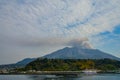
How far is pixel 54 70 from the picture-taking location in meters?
152

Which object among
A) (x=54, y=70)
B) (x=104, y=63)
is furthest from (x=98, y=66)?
(x=54, y=70)

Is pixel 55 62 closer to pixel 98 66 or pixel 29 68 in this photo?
pixel 29 68

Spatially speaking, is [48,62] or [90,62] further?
[90,62]

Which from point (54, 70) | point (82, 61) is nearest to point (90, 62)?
point (82, 61)

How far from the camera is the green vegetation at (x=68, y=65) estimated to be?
15475 cm

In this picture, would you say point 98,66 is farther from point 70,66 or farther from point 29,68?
point 29,68

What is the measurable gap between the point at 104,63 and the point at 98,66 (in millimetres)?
7076

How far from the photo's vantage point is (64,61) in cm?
16312

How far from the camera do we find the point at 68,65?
160250 millimetres

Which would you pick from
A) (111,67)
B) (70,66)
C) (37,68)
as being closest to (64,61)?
(70,66)

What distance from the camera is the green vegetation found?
6093 inches

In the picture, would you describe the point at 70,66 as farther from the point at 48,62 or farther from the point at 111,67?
the point at 111,67

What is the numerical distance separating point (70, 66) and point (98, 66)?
1755cm

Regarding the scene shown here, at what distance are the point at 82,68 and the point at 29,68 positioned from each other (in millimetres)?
30507
